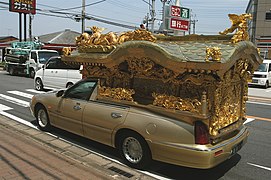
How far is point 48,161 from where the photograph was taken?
4.72 meters

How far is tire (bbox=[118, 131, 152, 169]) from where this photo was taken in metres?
4.49

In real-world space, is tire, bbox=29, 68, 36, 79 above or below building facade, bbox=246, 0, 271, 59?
below

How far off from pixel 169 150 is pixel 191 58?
1.44 m

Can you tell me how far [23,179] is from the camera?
407 cm

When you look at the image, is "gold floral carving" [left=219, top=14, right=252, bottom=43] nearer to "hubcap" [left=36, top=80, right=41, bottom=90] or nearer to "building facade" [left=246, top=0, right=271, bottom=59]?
"hubcap" [left=36, top=80, right=41, bottom=90]

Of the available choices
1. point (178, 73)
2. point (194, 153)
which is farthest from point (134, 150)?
point (178, 73)

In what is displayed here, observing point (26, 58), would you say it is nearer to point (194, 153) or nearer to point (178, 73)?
point (178, 73)

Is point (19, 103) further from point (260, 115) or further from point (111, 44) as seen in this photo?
point (260, 115)

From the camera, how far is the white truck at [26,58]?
742 inches

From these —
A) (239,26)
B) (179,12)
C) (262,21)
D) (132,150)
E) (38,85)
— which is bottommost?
(132,150)

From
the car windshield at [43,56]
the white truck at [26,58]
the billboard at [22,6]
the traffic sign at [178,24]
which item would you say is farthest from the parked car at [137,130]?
the billboard at [22,6]

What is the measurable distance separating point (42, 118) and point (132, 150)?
3003mm

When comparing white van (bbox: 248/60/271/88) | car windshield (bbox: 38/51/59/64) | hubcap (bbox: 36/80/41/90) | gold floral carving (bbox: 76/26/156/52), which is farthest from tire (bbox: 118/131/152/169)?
white van (bbox: 248/60/271/88)

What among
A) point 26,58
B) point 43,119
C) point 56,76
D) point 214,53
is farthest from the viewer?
point 26,58
